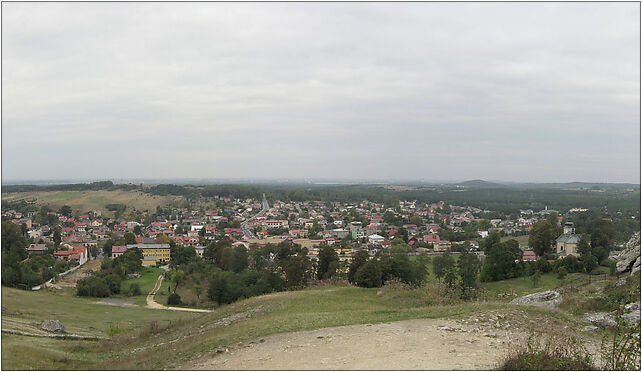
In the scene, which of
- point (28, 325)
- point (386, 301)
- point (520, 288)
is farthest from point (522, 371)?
point (520, 288)

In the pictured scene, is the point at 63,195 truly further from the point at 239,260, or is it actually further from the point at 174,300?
the point at 174,300

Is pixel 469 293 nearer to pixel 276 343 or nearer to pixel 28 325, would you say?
pixel 276 343

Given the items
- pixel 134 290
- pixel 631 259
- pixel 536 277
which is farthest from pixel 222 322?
pixel 536 277

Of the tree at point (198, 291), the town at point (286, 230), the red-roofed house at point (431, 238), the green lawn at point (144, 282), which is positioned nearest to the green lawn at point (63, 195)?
the town at point (286, 230)

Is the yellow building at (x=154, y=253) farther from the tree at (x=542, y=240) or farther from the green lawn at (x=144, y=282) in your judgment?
the tree at (x=542, y=240)

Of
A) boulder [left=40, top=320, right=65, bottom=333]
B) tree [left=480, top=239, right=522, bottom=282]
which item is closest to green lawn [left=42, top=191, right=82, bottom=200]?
boulder [left=40, top=320, right=65, bottom=333]

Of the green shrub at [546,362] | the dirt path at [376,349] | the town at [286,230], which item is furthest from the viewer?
the town at [286,230]

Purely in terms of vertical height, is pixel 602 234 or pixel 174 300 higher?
Result: pixel 602 234
